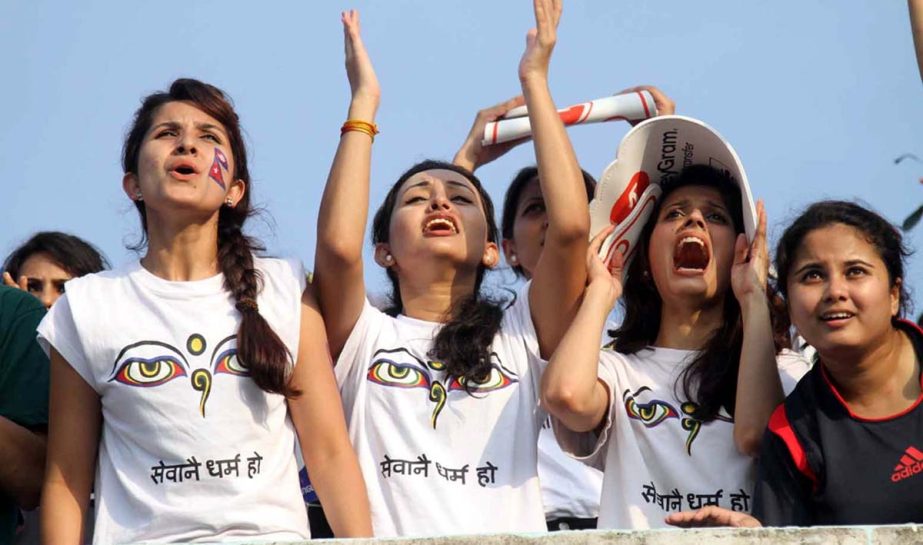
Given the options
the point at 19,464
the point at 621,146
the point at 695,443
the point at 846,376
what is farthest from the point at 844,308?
the point at 19,464

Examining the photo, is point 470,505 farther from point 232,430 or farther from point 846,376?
point 846,376

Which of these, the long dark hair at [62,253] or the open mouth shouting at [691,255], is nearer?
the open mouth shouting at [691,255]

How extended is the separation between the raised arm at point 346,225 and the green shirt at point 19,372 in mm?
985

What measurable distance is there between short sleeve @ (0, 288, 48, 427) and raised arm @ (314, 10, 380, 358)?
3.22 feet

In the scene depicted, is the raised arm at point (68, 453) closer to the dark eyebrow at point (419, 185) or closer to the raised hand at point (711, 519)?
the dark eyebrow at point (419, 185)

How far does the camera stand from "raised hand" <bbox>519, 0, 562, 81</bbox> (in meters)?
5.64

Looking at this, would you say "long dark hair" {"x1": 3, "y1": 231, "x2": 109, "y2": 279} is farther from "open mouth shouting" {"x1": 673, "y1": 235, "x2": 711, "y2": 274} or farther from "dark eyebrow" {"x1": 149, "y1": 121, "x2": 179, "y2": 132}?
"open mouth shouting" {"x1": 673, "y1": 235, "x2": 711, "y2": 274}

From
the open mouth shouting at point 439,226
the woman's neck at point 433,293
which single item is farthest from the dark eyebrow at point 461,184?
the woman's neck at point 433,293

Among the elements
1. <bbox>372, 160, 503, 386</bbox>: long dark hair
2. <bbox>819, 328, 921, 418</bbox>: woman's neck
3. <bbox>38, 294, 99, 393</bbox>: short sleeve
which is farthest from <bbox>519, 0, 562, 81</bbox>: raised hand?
<bbox>38, 294, 99, 393</bbox>: short sleeve

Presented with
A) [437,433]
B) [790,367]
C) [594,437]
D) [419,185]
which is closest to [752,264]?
[790,367]

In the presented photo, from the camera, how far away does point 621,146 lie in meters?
5.77

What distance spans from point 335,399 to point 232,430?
0.39 metres

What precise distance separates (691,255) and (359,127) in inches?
51.9

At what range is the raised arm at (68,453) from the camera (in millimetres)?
4875
